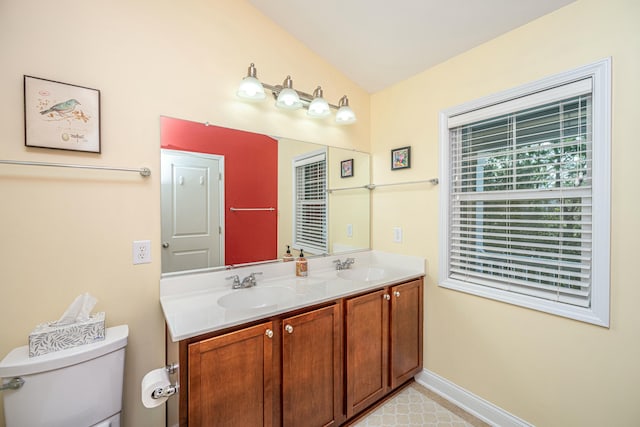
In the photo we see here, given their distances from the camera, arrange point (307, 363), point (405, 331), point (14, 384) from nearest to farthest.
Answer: point (14, 384) < point (307, 363) < point (405, 331)

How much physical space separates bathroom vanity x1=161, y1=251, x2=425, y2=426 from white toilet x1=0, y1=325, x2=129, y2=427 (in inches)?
10.0

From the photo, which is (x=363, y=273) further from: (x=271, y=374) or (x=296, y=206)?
(x=271, y=374)

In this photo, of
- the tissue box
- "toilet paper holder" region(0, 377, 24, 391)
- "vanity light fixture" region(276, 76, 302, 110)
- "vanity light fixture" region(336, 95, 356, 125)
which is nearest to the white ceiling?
"vanity light fixture" region(336, 95, 356, 125)

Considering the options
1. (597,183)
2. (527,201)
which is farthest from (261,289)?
(597,183)

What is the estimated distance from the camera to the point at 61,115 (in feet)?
3.99

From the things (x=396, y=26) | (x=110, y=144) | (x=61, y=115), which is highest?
(x=396, y=26)

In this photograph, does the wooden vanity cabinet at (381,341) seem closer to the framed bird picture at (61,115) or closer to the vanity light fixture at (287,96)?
the vanity light fixture at (287,96)

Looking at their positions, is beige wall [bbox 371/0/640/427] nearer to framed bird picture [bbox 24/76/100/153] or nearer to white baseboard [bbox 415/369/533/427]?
white baseboard [bbox 415/369/533/427]

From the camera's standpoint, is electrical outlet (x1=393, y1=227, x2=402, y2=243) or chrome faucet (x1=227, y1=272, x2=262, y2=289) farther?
electrical outlet (x1=393, y1=227, x2=402, y2=243)

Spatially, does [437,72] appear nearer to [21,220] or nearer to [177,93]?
[177,93]

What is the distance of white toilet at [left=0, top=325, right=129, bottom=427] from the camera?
39.5 inches

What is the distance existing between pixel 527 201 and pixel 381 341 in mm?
1259

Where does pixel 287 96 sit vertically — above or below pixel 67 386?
above

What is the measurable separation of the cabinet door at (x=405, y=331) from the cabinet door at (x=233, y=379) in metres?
0.94
